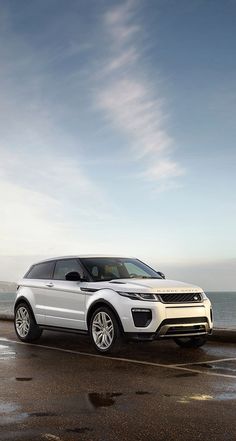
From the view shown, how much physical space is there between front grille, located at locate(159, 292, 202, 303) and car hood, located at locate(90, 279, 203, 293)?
64 millimetres

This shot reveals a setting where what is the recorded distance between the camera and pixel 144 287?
29.1 feet

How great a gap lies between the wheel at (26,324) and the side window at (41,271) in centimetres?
62

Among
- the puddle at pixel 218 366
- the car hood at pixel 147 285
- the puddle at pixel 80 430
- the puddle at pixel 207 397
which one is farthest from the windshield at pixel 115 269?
the puddle at pixel 80 430

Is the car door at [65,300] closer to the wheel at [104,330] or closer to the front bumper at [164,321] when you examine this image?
the wheel at [104,330]

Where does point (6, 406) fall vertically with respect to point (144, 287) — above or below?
below

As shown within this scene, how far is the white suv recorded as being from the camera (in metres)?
8.77

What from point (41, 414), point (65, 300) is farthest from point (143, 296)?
point (41, 414)

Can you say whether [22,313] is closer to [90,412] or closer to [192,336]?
[192,336]

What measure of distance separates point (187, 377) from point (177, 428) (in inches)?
96.8

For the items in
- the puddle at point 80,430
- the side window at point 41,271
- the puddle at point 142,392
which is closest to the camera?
the puddle at point 80,430

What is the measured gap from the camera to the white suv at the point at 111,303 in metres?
8.77

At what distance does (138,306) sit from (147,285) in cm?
40

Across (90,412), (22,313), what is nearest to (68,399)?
(90,412)

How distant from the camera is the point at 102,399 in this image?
5.88 metres
